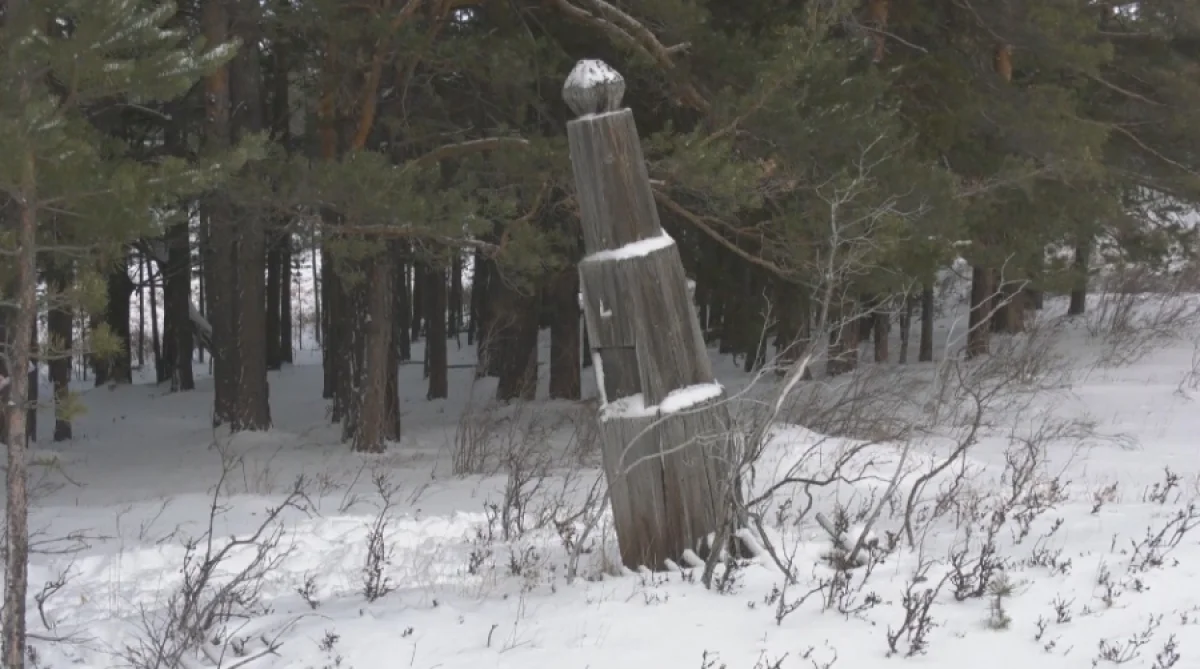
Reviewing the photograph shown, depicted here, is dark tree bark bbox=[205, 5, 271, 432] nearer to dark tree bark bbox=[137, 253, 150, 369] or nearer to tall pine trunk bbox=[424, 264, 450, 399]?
tall pine trunk bbox=[424, 264, 450, 399]

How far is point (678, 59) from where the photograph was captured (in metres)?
9.17

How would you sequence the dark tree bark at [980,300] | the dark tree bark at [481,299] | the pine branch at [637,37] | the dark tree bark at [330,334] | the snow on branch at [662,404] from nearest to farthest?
1. the snow on branch at [662,404]
2. the pine branch at [637,37]
3. the dark tree bark at [330,334]
4. the dark tree bark at [481,299]
5. the dark tree bark at [980,300]

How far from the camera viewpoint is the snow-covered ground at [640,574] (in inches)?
144

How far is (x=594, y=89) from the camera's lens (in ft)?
14.3

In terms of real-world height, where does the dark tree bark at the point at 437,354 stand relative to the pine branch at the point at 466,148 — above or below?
below

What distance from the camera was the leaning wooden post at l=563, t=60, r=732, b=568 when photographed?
171 inches

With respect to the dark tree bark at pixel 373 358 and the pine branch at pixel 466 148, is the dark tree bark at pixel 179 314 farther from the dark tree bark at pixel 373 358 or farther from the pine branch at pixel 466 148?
the pine branch at pixel 466 148

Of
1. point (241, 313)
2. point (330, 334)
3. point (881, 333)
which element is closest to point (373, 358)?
point (241, 313)

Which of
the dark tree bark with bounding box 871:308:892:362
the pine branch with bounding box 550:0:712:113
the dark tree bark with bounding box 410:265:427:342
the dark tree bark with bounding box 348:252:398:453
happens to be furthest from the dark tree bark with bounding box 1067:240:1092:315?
the dark tree bark with bounding box 410:265:427:342

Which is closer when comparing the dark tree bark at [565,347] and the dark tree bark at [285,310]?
the dark tree bark at [565,347]

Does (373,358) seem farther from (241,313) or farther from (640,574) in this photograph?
(640,574)

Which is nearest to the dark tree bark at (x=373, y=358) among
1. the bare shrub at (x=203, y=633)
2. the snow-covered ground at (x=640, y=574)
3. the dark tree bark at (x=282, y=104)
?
the dark tree bark at (x=282, y=104)

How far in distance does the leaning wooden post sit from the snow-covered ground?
28cm

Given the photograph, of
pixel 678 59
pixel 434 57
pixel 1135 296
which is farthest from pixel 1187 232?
pixel 434 57
